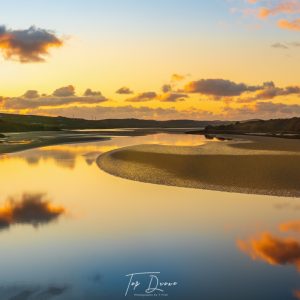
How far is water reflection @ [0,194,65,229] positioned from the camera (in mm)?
17219

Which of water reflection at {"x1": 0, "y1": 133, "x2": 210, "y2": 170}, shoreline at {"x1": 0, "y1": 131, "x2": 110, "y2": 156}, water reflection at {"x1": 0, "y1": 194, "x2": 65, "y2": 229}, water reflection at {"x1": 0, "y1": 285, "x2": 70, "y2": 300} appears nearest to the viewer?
water reflection at {"x1": 0, "y1": 285, "x2": 70, "y2": 300}

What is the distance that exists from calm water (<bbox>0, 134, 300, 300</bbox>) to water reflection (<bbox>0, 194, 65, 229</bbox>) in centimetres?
5

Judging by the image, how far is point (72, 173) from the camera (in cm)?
3459

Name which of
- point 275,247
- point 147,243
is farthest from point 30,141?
point 275,247

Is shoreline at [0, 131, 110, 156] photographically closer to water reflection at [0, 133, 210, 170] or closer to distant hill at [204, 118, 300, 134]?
water reflection at [0, 133, 210, 170]

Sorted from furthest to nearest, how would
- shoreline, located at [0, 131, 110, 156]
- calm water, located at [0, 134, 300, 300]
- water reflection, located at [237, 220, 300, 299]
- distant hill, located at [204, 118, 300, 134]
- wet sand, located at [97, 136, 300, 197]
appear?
distant hill, located at [204, 118, 300, 134] < shoreline, located at [0, 131, 110, 156] < wet sand, located at [97, 136, 300, 197] < water reflection, located at [237, 220, 300, 299] < calm water, located at [0, 134, 300, 300]

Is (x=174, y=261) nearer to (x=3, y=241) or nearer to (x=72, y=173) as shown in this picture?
(x=3, y=241)

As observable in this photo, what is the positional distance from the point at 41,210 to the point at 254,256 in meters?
11.1

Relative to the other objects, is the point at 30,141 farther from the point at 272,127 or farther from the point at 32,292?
the point at 272,127

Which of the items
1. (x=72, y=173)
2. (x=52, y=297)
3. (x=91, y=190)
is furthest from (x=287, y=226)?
(x=72, y=173)

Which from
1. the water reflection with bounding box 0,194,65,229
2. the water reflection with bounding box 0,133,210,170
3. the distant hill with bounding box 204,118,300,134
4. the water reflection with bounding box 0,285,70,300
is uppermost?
the distant hill with bounding box 204,118,300,134

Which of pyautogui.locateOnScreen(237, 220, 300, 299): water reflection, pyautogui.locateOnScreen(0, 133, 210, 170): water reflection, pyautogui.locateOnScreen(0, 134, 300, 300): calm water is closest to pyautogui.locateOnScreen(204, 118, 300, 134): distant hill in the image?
pyautogui.locateOnScreen(0, 133, 210, 170): water reflection

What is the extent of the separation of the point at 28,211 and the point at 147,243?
775cm

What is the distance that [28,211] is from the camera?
19.2 m
